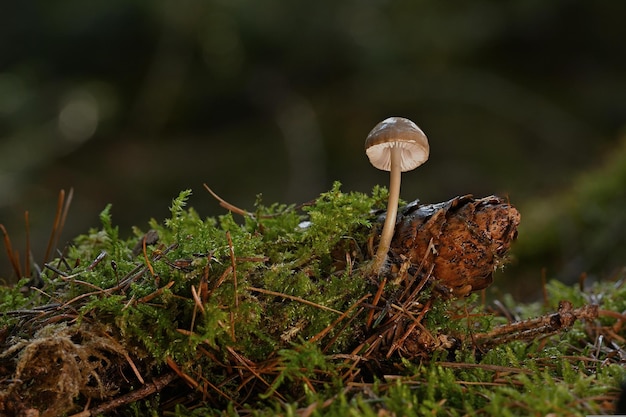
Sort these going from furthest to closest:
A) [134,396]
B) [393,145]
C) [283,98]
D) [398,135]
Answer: [283,98], [393,145], [398,135], [134,396]

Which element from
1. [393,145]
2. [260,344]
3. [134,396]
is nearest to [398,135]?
[393,145]

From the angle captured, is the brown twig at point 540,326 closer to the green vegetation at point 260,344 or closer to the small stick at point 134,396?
the green vegetation at point 260,344

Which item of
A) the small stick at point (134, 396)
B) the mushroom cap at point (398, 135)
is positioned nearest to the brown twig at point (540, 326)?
the mushroom cap at point (398, 135)

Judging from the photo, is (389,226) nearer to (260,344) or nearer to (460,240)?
(460,240)

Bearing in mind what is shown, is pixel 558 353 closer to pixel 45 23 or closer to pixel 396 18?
pixel 396 18

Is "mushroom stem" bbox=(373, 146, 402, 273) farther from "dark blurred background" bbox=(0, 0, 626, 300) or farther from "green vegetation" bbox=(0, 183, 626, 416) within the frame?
"dark blurred background" bbox=(0, 0, 626, 300)

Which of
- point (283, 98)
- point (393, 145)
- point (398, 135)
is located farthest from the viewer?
point (283, 98)
